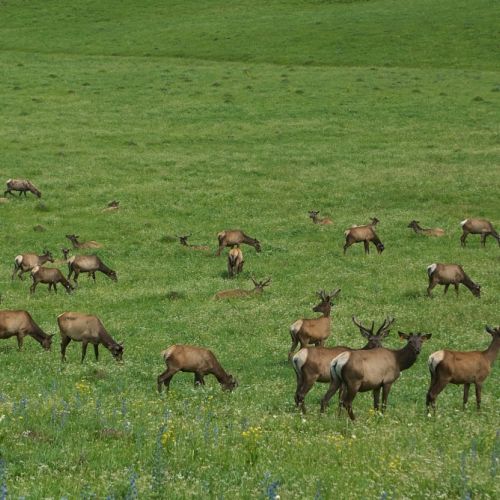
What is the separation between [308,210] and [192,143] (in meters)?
15.1

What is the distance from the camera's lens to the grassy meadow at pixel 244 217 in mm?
10578

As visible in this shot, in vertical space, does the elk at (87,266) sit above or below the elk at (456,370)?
→ below

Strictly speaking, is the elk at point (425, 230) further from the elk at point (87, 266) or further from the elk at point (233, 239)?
the elk at point (87, 266)

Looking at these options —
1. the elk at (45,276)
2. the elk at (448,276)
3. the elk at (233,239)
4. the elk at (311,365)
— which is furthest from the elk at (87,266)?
the elk at (311,365)

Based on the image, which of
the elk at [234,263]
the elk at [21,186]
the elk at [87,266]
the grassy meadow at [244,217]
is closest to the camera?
the grassy meadow at [244,217]

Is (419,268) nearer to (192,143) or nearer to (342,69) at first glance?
(192,143)

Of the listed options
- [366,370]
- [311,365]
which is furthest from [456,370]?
[311,365]

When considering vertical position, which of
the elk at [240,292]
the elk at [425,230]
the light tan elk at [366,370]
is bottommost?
the elk at [425,230]

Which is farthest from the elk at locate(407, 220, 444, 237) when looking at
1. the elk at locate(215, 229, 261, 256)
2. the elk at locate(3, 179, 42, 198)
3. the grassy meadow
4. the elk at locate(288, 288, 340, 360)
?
the elk at locate(3, 179, 42, 198)

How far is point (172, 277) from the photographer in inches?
1202

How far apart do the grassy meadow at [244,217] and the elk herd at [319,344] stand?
20.4 inches

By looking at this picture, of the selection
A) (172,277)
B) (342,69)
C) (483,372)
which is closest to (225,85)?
(342,69)

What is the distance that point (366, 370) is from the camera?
49.2ft

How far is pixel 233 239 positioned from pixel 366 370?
18.8m
